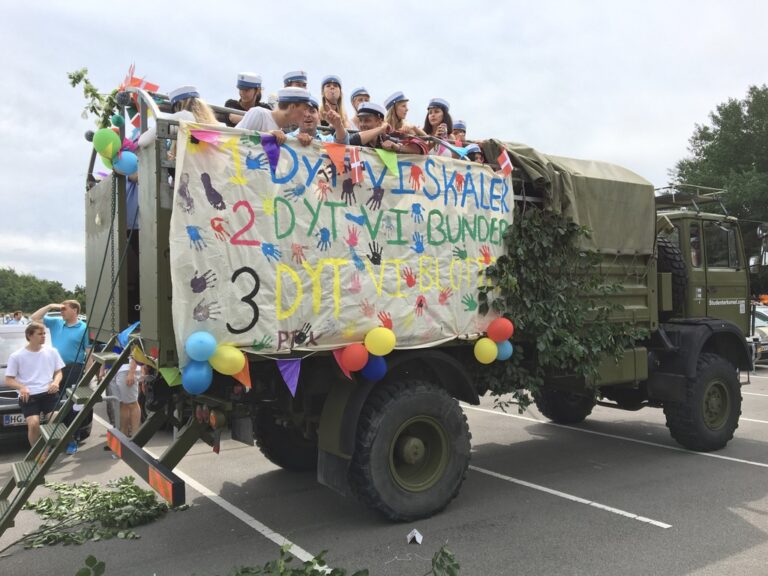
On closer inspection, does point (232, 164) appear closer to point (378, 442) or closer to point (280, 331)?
point (280, 331)

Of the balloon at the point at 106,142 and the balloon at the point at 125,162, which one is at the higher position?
the balloon at the point at 106,142

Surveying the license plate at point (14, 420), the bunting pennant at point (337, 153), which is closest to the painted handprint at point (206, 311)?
the bunting pennant at point (337, 153)

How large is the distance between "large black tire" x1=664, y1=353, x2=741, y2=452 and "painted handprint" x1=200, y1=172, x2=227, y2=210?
528 cm

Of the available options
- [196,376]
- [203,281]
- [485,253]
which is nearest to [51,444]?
[196,376]

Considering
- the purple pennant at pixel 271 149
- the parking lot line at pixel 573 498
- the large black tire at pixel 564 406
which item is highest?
the purple pennant at pixel 271 149

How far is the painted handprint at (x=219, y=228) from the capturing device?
3.75 meters

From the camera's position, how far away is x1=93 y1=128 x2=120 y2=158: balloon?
3.90m

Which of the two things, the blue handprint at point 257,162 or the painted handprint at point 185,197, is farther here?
the blue handprint at point 257,162

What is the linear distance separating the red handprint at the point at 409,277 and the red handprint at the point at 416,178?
0.63 meters

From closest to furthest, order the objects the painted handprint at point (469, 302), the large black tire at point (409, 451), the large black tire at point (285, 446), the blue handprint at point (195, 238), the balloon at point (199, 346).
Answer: the balloon at point (199, 346), the blue handprint at point (195, 238), the large black tire at point (409, 451), the painted handprint at point (469, 302), the large black tire at point (285, 446)

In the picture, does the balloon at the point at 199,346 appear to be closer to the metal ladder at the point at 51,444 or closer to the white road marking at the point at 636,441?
the metal ladder at the point at 51,444

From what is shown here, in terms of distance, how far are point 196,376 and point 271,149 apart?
1.55 m

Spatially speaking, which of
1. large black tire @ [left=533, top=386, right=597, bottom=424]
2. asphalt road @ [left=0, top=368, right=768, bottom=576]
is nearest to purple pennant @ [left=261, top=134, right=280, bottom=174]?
asphalt road @ [left=0, top=368, right=768, bottom=576]

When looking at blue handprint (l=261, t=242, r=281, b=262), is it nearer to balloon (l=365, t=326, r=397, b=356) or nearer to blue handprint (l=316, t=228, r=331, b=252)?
blue handprint (l=316, t=228, r=331, b=252)
